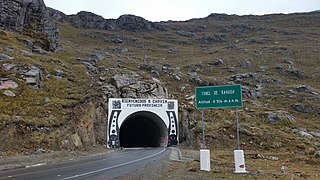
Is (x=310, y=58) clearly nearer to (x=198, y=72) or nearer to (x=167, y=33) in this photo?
(x=198, y=72)

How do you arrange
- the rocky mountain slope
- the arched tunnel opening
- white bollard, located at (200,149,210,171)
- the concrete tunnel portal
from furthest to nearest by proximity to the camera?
the arched tunnel opening, the concrete tunnel portal, the rocky mountain slope, white bollard, located at (200,149,210,171)

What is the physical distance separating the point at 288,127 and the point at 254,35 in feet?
286

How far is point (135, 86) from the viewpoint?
1736 inches

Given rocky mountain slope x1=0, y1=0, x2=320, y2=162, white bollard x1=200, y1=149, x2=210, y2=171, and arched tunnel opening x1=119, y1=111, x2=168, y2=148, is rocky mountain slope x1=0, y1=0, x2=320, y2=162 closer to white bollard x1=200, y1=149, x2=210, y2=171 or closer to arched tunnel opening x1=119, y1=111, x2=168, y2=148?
arched tunnel opening x1=119, y1=111, x2=168, y2=148

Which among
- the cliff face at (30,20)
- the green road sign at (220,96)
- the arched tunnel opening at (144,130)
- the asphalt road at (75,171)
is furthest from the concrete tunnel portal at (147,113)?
the cliff face at (30,20)

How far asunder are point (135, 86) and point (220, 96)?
2637cm

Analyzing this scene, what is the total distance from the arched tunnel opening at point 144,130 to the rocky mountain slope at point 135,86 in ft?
10.6

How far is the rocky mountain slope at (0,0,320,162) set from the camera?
31.1 m

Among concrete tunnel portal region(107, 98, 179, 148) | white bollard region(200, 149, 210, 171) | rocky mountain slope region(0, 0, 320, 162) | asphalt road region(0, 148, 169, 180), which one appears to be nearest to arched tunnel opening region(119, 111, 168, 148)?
concrete tunnel portal region(107, 98, 179, 148)

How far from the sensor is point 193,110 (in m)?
42.9

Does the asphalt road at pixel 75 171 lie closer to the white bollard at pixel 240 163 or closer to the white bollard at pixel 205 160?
the white bollard at pixel 205 160

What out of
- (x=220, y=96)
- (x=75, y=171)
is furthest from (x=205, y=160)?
(x=75, y=171)

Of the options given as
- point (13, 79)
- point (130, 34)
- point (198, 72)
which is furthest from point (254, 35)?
point (13, 79)

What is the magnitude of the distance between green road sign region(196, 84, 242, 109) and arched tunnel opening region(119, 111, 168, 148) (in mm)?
24018
